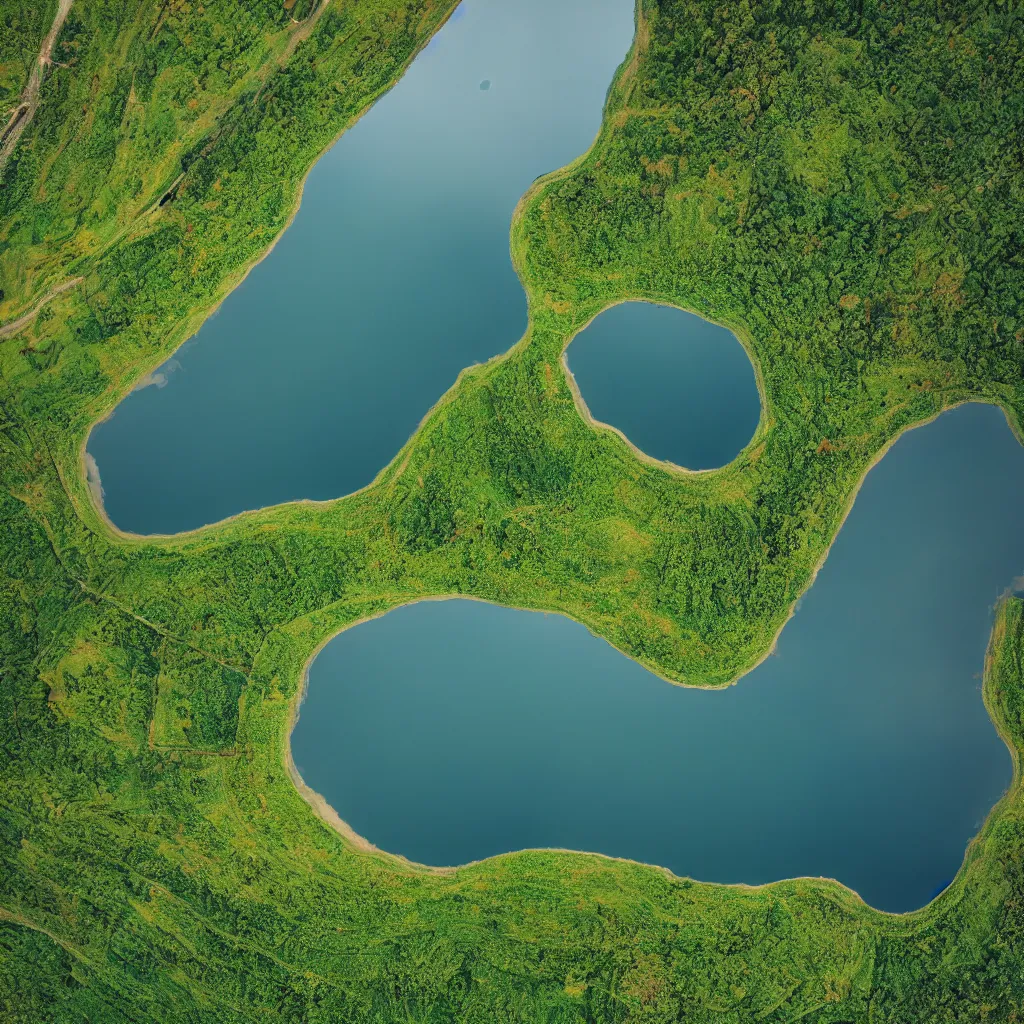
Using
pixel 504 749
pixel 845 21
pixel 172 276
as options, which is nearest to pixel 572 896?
pixel 504 749

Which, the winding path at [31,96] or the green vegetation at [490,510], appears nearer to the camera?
the green vegetation at [490,510]

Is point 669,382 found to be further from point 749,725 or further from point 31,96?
point 31,96

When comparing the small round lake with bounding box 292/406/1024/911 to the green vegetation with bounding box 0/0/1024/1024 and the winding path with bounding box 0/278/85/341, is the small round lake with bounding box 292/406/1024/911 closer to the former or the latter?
the green vegetation with bounding box 0/0/1024/1024

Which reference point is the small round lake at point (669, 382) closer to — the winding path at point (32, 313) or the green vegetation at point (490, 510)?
the green vegetation at point (490, 510)

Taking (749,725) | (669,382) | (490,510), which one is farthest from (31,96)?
(749,725)

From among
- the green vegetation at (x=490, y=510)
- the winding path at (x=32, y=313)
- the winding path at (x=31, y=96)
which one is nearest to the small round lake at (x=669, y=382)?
the green vegetation at (x=490, y=510)

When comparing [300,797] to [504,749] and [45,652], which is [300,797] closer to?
[504,749]
